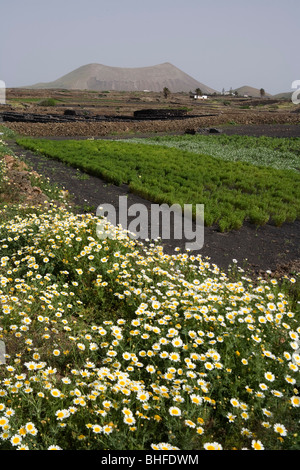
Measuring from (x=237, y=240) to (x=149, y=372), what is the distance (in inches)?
223

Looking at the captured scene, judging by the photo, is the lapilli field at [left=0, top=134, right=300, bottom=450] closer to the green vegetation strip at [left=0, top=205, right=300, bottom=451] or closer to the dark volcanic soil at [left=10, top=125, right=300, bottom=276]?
the green vegetation strip at [left=0, top=205, right=300, bottom=451]

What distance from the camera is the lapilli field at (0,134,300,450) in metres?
2.64

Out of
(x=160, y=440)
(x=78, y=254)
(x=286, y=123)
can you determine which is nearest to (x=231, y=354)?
(x=160, y=440)

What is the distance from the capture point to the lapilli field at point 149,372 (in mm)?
2645

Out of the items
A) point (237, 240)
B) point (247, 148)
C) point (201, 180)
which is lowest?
point (237, 240)

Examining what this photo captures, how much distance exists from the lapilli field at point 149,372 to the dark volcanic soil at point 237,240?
2780 millimetres

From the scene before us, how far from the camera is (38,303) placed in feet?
14.7

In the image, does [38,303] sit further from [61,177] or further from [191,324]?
[61,177]

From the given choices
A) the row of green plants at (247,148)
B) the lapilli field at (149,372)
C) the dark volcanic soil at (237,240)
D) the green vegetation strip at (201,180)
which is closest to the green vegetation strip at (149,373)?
the lapilli field at (149,372)

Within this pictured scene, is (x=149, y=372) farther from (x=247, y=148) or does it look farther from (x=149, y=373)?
(x=247, y=148)

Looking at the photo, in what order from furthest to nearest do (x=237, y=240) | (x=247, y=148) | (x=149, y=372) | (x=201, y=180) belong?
(x=247, y=148)
(x=201, y=180)
(x=237, y=240)
(x=149, y=372)

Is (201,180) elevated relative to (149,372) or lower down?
elevated

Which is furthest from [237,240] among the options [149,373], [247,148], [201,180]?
[247,148]

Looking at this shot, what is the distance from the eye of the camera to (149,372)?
3.43m
